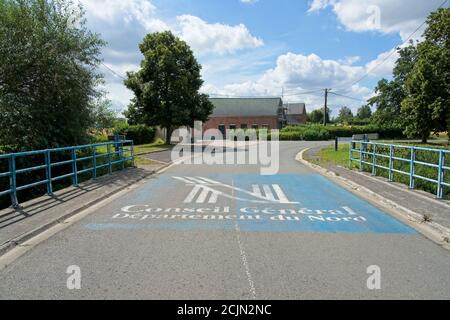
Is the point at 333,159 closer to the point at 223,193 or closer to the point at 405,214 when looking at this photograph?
the point at 223,193

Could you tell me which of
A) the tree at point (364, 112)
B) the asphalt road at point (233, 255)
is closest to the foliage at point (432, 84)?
the asphalt road at point (233, 255)

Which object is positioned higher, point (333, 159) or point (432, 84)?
point (432, 84)

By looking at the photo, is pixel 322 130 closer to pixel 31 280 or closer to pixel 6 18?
pixel 6 18

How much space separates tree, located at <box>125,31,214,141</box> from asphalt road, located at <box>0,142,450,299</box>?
29.7 m

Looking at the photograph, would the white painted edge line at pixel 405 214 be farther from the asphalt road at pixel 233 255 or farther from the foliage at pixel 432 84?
the foliage at pixel 432 84

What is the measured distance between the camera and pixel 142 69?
39.5 metres

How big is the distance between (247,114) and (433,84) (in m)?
45.9

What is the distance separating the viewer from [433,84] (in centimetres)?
3312

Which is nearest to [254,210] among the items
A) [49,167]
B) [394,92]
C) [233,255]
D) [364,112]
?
[233,255]

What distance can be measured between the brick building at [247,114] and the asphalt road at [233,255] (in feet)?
220

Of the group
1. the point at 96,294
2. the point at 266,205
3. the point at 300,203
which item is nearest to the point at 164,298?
the point at 96,294

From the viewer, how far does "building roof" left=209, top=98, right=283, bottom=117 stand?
77.1 metres

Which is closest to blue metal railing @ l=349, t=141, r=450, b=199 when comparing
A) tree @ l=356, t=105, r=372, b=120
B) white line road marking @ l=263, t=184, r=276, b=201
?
white line road marking @ l=263, t=184, r=276, b=201

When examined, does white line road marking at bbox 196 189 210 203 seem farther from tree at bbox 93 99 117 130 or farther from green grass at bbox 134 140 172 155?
green grass at bbox 134 140 172 155
